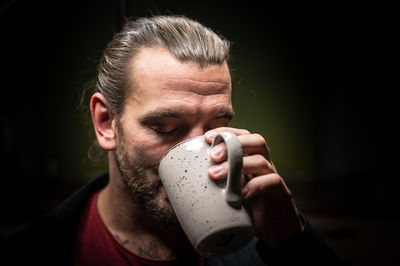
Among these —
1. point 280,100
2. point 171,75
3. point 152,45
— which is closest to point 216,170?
point 171,75

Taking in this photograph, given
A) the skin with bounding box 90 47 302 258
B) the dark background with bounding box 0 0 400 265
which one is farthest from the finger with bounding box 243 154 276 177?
the dark background with bounding box 0 0 400 265

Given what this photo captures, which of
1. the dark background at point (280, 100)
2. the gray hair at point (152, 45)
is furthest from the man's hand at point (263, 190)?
the dark background at point (280, 100)

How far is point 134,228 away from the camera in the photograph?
1.06 metres

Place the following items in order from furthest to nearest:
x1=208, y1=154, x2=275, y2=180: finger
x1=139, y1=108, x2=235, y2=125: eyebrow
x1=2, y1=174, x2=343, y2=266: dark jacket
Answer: x1=2, y1=174, x2=343, y2=266: dark jacket < x1=139, y1=108, x2=235, y2=125: eyebrow < x1=208, y1=154, x2=275, y2=180: finger

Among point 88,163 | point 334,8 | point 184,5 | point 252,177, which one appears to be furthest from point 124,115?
point 334,8

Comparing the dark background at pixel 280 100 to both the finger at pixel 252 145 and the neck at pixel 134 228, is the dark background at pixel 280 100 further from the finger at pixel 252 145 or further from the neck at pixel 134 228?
the finger at pixel 252 145

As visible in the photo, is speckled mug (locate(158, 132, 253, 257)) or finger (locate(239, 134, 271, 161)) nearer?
speckled mug (locate(158, 132, 253, 257))

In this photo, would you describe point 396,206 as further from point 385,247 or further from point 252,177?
point 252,177

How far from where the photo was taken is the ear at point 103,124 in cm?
99

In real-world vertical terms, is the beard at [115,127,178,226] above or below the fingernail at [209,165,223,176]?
below

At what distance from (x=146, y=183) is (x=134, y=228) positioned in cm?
27

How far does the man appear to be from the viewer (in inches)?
30.7

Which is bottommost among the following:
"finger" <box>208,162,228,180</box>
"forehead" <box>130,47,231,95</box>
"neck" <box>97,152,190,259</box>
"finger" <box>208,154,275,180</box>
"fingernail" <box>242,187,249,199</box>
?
"neck" <box>97,152,190,259</box>

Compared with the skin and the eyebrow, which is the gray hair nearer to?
the skin
